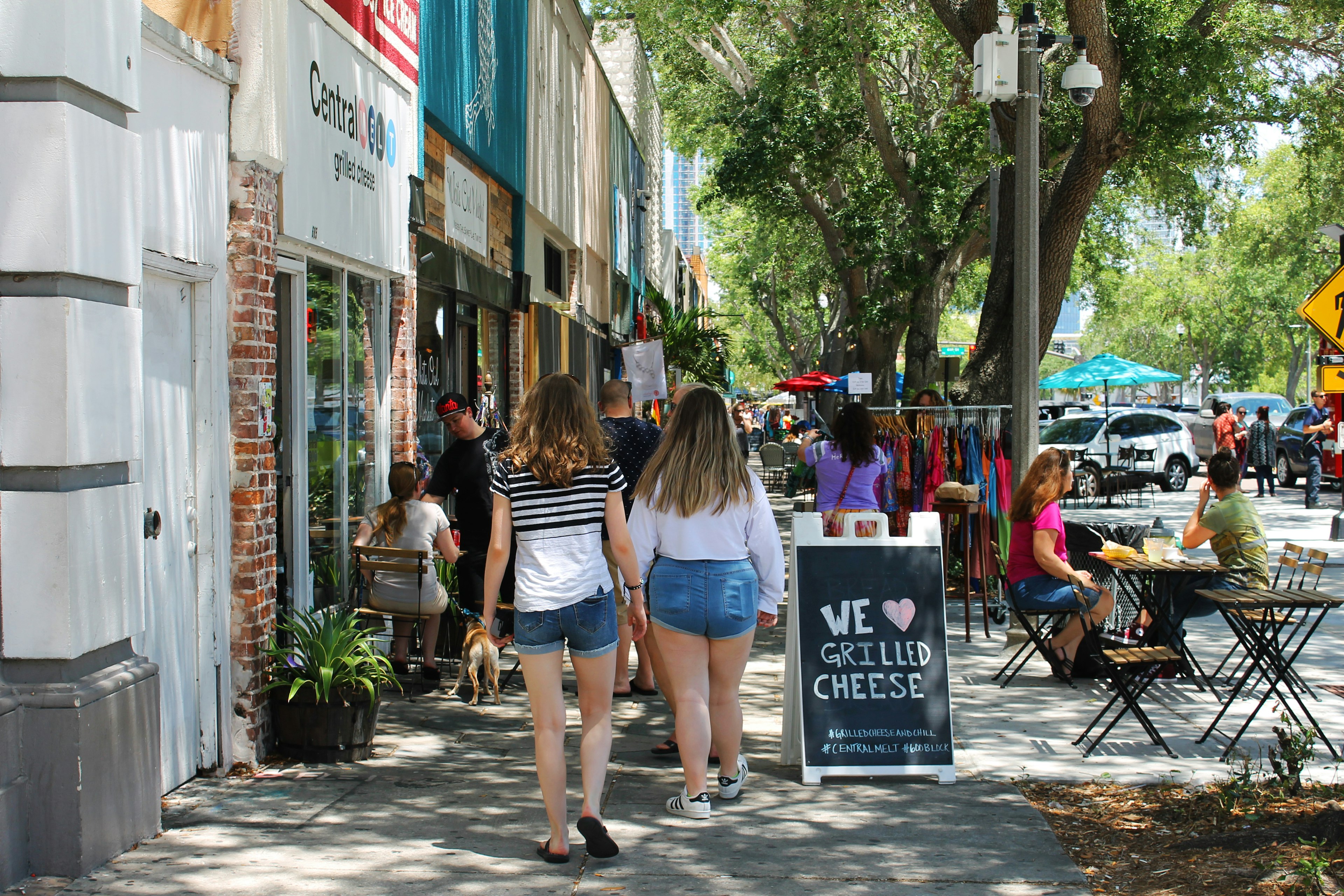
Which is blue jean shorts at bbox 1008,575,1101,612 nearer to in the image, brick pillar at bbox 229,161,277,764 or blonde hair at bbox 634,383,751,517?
blonde hair at bbox 634,383,751,517

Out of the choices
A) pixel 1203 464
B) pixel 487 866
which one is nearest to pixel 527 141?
pixel 487 866

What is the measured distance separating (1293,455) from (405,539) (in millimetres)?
21907

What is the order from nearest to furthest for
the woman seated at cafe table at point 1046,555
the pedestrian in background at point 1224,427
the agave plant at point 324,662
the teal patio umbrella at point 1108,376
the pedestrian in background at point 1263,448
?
the agave plant at point 324,662, the woman seated at cafe table at point 1046,555, the pedestrian in background at point 1263,448, the pedestrian in background at point 1224,427, the teal patio umbrella at point 1108,376

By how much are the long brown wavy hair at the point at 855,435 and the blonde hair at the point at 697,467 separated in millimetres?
3391

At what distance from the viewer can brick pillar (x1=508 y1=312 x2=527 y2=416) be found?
46.0 ft

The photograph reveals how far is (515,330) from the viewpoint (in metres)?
14.1

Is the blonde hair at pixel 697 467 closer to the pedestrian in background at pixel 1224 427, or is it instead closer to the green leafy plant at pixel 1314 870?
the green leafy plant at pixel 1314 870

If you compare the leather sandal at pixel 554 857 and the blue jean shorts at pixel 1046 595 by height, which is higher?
the blue jean shorts at pixel 1046 595

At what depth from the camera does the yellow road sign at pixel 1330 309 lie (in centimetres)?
1001

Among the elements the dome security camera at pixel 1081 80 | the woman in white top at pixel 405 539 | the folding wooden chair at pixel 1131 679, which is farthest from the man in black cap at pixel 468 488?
the dome security camera at pixel 1081 80

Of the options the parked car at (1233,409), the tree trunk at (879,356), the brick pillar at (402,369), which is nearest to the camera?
A: the brick pillar at (402,369)

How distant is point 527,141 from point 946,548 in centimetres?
692

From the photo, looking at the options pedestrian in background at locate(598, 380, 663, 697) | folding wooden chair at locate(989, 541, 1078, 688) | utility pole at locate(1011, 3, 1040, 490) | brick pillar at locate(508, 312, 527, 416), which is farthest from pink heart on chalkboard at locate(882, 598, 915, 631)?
brick pillar at locate(508, 312, 527, 416)

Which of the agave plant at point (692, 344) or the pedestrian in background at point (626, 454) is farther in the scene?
the agave plant at point (692, 344)
